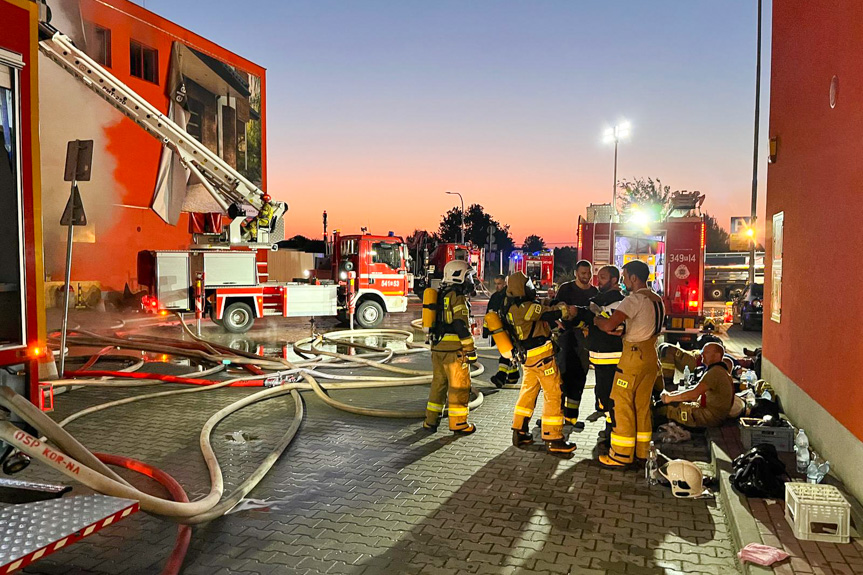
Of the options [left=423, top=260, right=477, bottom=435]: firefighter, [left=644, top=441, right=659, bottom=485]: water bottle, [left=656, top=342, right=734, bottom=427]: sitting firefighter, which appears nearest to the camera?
[left=644, top=441, right=659, bottom=485]: water bottle

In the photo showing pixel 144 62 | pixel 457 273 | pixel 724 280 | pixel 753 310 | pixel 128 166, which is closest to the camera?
pixel 457 273

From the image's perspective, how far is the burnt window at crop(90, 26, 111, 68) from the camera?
63.9ft

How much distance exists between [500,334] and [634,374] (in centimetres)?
126

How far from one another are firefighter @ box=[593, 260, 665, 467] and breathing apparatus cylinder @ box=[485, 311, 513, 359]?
2.98ft

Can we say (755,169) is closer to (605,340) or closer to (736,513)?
(605,340)

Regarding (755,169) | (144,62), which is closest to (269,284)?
(144,62)

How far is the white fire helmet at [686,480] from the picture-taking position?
14.2ft

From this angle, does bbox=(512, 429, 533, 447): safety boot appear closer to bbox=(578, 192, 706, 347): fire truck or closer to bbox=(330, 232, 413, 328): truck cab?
bbox=(578, 192, 706, 347): fire truck

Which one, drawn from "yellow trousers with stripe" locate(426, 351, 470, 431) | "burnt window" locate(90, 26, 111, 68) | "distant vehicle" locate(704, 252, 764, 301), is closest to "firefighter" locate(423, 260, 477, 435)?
"yellow trousers with stripe" locate(426, 351, 470, 431)

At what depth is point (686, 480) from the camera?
4.33m

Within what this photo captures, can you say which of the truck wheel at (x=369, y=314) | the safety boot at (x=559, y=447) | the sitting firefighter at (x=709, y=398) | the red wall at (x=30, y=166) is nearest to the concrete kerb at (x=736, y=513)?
the sitting firefighter at (x=709, y=398)

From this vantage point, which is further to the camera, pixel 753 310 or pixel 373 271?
pixel 373 271

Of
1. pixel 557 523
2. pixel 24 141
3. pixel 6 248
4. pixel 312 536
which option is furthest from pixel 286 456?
pixel 24 141

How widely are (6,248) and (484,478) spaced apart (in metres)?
3.56
